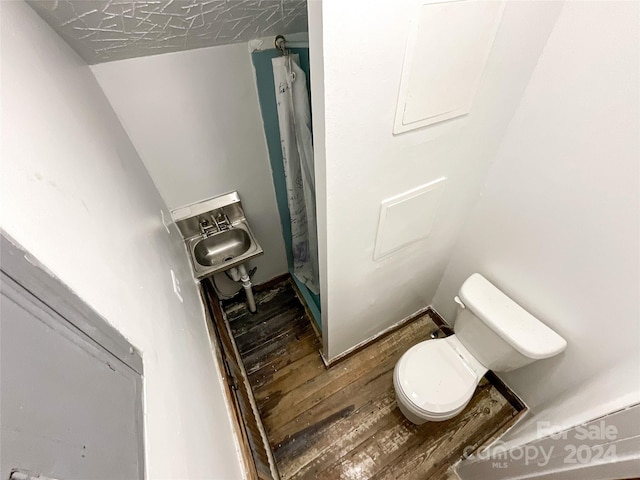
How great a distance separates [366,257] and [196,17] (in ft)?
3.12

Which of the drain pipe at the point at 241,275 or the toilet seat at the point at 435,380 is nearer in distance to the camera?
the toilet seat at the point at 435,380

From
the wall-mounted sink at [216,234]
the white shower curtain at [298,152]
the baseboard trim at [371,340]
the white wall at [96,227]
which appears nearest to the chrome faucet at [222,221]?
the wall-mounted sink at [216,234]

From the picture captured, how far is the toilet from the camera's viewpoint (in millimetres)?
1152

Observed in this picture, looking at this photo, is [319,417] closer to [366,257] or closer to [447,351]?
[447,351]

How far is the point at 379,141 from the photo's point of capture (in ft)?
2.64

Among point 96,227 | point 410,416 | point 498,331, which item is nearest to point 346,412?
point 410,416

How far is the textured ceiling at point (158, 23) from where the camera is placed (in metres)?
0.69

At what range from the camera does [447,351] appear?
1.40 m

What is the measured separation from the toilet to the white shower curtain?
0.74 meters

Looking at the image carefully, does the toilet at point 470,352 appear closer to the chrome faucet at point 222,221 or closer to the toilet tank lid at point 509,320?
the toilet tank lid at point 509,320

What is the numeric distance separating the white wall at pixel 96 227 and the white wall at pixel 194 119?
0.16 metres

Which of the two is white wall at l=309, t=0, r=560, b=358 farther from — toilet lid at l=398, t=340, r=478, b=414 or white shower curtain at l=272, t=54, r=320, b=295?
white shower curtain at l=272, t=54, r=320, b=295

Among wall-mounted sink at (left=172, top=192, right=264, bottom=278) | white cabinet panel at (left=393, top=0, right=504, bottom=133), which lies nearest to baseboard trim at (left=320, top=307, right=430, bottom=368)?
wall-mounted sink at (left=172, top=192, right=264, bottom=278)

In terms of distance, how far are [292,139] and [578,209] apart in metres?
1.11
